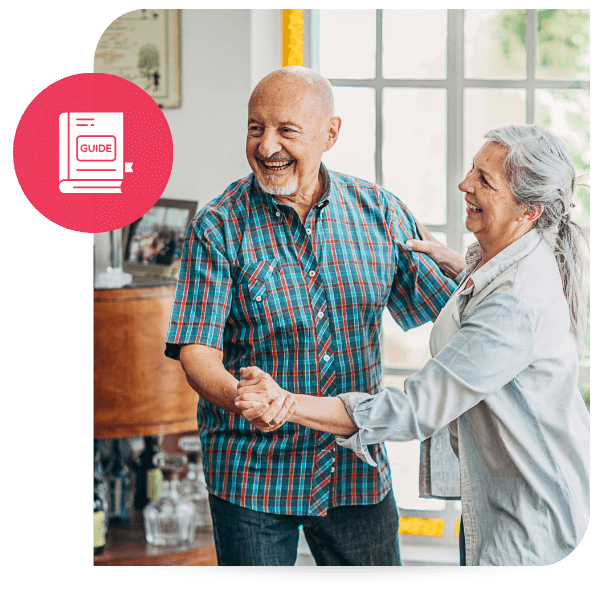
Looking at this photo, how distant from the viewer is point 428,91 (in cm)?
152

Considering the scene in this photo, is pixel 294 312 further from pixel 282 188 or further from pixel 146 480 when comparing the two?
pixel 146 480

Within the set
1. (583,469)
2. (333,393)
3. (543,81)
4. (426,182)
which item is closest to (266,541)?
(333,393)

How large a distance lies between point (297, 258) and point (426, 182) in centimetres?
30

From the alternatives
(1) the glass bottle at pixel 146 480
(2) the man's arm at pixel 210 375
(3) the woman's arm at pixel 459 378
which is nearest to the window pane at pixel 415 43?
(3) the woman's arm at pixel 459 378

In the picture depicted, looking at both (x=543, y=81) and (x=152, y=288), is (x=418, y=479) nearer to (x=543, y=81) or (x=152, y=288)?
(x=152, y=288)

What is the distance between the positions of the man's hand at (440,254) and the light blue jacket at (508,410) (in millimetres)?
95

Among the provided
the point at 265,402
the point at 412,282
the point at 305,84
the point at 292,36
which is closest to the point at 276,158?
the point at 305,84

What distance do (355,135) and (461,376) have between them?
1.79ft

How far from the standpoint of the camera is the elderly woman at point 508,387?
125cm

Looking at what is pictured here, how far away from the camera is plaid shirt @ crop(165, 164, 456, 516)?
1431 mm

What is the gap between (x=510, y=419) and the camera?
130 cm

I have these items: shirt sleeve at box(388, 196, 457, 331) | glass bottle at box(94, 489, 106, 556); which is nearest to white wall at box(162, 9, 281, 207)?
shirt sleeve at box(388, 196, 457, 331)

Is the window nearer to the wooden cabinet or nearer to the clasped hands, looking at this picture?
the clasped hands

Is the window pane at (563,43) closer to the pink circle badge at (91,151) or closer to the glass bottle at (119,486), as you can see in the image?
the pink circle badge at (91,151)
